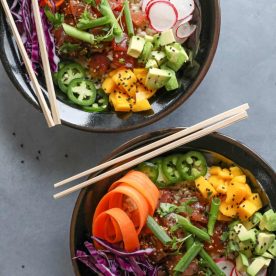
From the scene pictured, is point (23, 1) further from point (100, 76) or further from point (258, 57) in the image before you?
point (258, 57)

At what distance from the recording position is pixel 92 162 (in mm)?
3102

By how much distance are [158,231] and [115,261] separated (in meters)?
0.27

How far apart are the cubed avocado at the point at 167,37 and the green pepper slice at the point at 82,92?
16.8 inches

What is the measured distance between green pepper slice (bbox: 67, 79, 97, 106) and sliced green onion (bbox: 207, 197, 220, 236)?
0.80 metres

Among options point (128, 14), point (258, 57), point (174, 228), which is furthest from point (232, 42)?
point (174, 228)

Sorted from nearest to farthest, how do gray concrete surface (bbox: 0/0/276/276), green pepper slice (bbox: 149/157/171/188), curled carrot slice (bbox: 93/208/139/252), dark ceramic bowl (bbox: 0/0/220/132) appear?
1. curled carrot slice (bbox: 93/208/139/252)
2. dark ceramic bowl (bbox: 0/0/220/132)
3. green pepper slice (bbox: 149/157/171/188)
4. gray concrete surface (bbox: 0/0/276/276)

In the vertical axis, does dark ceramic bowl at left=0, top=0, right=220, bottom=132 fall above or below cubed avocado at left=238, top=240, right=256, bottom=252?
above

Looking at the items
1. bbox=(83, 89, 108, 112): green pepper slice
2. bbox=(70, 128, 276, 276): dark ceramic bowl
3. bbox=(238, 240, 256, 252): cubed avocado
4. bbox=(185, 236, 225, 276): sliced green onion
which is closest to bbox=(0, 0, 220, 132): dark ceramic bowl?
bbox=(83, 89, 108, 112): green pepper slice

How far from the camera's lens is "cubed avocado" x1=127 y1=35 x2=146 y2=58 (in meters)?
2.76

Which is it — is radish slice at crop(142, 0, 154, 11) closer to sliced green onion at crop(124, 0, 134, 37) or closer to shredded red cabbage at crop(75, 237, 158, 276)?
sliced green onion at crop(124, 0, 134, 37)

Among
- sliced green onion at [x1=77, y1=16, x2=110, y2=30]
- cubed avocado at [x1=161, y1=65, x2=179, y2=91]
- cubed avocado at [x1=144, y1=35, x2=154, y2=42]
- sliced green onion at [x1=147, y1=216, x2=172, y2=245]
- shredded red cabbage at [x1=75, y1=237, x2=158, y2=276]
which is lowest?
shredded red cabbage at [x1=75, y1=237, x2=158, y2=276]

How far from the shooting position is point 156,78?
2.78 meters

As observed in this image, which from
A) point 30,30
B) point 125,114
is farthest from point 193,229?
point 30,30

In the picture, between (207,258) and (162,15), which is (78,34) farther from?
(207,258)
